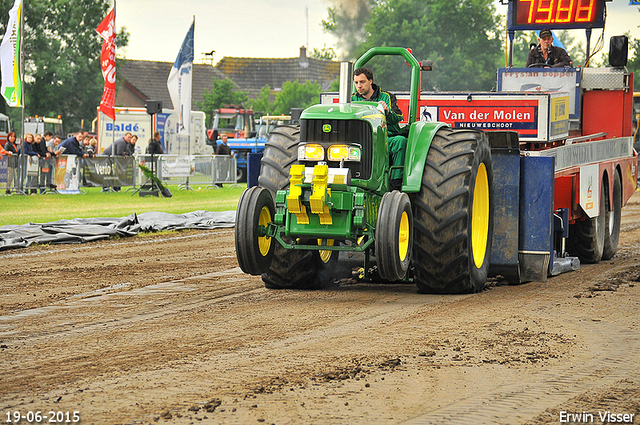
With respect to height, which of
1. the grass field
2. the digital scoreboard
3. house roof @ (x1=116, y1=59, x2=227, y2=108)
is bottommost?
the grass field

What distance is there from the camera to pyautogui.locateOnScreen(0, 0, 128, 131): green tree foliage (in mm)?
51719

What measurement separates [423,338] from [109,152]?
2214cm

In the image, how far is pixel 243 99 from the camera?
59875 mm

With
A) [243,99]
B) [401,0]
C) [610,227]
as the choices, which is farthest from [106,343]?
[401,0]

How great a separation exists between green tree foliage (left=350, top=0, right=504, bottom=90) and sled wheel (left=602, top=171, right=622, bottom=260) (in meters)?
56.9

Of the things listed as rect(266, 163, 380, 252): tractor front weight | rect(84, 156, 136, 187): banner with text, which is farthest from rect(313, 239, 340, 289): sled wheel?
rect(84, 156, 136, 187): banner with text

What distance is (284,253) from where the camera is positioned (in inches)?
325

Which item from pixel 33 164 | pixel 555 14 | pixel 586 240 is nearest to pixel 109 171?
pixel 33 164

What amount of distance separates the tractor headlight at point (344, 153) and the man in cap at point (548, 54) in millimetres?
6209

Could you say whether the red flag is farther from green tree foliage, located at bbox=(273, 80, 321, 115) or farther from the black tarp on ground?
green tree foliage, located at bbox=(273, 80, 321, 115)

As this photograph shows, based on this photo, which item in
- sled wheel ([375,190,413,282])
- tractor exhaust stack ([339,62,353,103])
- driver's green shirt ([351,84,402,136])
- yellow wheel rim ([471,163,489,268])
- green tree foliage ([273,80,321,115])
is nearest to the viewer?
sled wheel ([375,190,413,282])

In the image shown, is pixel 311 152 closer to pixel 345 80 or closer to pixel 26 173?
pixel 345 80

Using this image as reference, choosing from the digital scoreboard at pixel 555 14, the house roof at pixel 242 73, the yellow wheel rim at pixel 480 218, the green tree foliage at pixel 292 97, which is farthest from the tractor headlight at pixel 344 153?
the house roof at pixel 242 73

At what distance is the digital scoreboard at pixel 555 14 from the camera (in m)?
13.0
